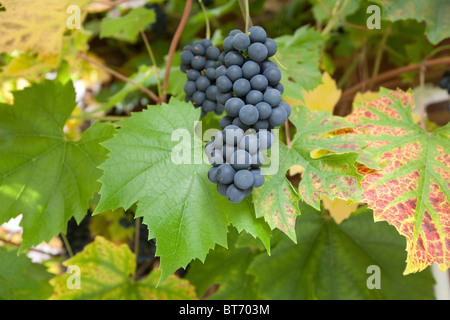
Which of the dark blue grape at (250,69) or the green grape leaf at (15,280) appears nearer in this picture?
the dark blue grape at (250,69)

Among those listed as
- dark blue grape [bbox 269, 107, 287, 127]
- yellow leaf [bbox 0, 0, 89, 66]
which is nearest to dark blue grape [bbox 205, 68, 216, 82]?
dark blue grape [bbox 269, 107, 287, 127]

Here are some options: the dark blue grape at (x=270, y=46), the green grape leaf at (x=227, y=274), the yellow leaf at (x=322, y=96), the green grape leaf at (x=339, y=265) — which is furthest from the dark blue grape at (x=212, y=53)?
the green grape leaf at (x=227, y=274)

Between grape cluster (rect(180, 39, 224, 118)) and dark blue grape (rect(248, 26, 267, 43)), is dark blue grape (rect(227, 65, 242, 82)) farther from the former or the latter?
grape cluster (rect(180, 39, 224, 118))

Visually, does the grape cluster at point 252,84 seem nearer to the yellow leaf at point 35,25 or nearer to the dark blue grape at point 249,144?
the dark blue grape at point 249,144

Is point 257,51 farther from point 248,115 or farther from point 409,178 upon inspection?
point 409,178
